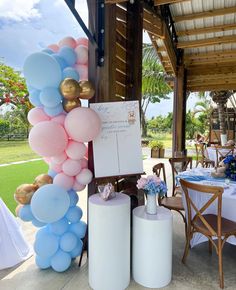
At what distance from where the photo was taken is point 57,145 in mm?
2104

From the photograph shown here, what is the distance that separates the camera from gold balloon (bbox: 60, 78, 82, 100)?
7.04ft

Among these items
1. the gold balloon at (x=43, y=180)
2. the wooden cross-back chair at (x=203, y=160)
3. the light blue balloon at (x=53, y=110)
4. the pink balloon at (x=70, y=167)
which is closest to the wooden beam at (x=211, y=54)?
the wooden cross-back chair at (x=203, y=160)

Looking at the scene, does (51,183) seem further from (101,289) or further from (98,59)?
(98,59)

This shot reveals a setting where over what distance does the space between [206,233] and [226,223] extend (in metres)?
0.24

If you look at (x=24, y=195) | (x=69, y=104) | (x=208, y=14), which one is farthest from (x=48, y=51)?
(x=208, y=14)

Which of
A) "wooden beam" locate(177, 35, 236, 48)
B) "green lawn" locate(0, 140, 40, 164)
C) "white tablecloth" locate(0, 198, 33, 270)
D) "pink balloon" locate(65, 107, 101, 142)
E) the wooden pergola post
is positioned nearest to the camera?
"pink balloon" locate(65, 107, 101, 142)

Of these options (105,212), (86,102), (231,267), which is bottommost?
(231,267)

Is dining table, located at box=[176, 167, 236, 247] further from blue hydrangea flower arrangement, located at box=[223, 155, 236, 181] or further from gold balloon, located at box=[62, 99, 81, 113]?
gold balloon, located at box=[62, 99, 81, 113]

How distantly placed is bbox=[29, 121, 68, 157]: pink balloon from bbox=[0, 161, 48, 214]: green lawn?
2.17 m

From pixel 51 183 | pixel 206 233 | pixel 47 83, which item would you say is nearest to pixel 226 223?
pixel 206 233

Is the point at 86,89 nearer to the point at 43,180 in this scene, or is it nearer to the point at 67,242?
the point at 43,180

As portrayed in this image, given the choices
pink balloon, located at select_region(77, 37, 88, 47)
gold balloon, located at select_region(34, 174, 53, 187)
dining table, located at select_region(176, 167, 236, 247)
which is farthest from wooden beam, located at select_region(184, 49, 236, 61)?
gold balloon, located at select_region(34, 174, 53, 187)

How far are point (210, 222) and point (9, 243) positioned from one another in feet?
6.64

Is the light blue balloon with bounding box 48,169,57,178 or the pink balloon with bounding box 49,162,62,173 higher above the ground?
the pink balloon with bounding box 49,162,62,173
